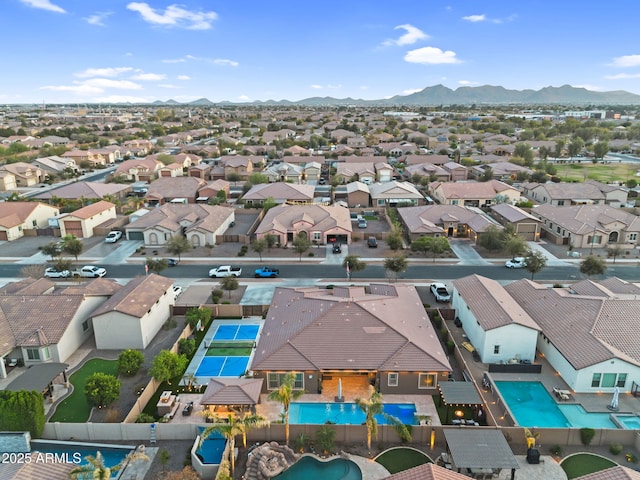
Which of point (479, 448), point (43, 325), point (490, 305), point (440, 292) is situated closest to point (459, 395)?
point (479, 448)

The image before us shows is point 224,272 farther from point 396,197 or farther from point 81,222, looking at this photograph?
point 396,197

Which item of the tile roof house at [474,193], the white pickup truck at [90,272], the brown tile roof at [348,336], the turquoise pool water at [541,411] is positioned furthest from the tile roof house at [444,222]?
the white pickup truck at [90,272]

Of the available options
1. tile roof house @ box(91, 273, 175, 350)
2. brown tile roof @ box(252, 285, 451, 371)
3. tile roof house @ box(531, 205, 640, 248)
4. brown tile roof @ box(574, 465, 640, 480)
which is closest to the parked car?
brown tile roof @ box(252, 285, 451, 371)

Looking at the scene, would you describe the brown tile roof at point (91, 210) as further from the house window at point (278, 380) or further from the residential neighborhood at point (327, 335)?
the house window at point (278, 380)

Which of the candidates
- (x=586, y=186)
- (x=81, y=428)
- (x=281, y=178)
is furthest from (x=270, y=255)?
(x=586, y=186)

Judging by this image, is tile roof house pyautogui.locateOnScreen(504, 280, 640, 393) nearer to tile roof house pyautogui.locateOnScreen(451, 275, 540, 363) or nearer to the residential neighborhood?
the residential neighborhood

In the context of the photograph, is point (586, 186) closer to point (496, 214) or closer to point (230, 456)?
point (496, 214)
